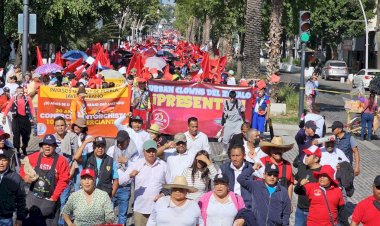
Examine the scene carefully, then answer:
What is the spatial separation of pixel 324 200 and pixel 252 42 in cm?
2095

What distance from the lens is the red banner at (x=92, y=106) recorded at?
18203 mm

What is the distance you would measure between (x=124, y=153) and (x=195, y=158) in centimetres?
146

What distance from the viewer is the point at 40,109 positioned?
18.2 metres

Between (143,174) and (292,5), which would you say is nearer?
(143,174)

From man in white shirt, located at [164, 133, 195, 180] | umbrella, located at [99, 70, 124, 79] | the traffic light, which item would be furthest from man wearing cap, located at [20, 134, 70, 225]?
umbrella, located at [99, 70, 124, 79]

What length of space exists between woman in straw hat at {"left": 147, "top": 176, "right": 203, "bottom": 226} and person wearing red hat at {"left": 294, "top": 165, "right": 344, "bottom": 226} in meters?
1.50

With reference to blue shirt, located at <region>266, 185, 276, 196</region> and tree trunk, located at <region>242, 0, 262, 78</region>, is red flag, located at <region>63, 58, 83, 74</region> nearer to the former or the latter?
tree trunk, located at <region>242, 0, 262, 78</region>

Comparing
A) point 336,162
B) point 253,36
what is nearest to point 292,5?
point 253,36

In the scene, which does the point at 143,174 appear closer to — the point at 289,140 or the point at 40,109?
the point at 40,109

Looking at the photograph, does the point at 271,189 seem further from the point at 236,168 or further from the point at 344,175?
the point at 344,175

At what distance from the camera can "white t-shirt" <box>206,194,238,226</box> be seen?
7.50m

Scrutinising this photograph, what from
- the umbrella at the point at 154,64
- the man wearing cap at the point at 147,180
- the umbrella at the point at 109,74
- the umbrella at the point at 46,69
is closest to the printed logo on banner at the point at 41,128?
the umbrella at the point at 46,69

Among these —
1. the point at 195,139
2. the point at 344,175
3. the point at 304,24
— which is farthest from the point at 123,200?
the point at 304,24

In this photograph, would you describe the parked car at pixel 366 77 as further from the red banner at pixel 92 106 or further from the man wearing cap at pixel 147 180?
the man wearing cap at pixel 147 180
